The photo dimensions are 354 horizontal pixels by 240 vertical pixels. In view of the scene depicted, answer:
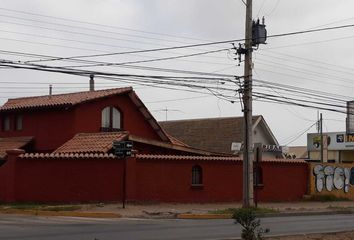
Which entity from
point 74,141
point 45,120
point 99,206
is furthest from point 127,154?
point 45,120

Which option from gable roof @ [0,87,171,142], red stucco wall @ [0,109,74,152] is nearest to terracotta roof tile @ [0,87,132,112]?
gable roof @ [0,87,171,142]

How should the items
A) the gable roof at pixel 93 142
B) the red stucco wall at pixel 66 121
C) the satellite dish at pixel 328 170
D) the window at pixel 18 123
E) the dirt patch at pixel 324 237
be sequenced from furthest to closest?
the satellite dish at pixel 328 170 → the window at pixel 18 123 → the red stucco wall at pixel 66 121 → the gable roof at pixel 93 142 → the dirt patch at pixel 324 237

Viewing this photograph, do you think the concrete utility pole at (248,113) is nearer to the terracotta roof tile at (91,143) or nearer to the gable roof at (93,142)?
the gable roof at (93,142)

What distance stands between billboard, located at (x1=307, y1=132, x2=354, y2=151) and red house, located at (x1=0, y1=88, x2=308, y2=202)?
1927 centimetres

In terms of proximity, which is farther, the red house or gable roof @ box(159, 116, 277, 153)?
gable roof @ box(159, 116, 277, 153)

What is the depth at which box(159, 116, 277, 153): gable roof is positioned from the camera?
50.6m

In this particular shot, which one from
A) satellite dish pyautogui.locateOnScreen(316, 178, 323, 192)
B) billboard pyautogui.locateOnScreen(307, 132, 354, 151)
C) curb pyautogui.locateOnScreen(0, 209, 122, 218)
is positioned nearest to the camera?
curb pyautogui.locateOnScreen(0, 209, 122, 218)

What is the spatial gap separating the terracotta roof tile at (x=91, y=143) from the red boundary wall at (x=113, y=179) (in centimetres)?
171

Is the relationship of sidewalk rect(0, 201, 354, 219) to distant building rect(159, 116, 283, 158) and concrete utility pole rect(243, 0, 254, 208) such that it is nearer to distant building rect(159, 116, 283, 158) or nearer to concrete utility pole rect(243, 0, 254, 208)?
concrete utility pole rect(243, 0, 254, 208)

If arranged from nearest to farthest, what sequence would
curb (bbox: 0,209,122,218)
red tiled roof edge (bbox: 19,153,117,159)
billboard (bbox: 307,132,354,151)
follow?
curb (bbox: 0,209,122,218), red tiled roof edge (bbox: 19,153,117,159), billboard (bbox: 307,132,354,151)

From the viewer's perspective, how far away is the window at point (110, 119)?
36.3 meters

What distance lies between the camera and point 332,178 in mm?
38844

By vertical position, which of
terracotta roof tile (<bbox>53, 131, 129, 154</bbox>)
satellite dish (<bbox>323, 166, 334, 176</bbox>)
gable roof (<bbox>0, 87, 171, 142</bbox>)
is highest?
gable roof (<bbox>0, 87, 171, 142</bbox>)

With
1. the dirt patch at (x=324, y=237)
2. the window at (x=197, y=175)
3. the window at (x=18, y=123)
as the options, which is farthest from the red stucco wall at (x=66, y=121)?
the dirt patch at (x=324, y=237)
